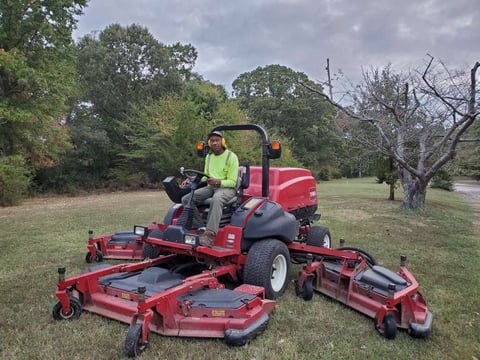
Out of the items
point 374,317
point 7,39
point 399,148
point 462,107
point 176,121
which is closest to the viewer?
point 374,317

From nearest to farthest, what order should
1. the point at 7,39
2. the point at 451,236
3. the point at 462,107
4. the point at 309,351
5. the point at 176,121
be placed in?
the point at 309,351, the point at 451,236, the point at 462,107, the point at 7,39, the point at 176,121

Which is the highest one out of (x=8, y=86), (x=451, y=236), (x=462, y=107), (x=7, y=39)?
(x=7, y=39)

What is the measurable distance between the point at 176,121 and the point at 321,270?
60.9ft

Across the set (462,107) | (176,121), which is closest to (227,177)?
(462,107)

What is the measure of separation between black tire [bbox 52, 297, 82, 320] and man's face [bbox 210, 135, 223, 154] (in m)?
2.12

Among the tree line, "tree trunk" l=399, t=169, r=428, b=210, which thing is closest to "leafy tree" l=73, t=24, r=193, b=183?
the tree line

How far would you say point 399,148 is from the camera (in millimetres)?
12031

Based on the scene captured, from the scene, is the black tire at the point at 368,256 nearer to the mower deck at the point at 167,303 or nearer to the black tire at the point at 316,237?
the black tire at the point at 316,237

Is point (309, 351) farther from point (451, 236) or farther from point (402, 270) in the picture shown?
point (451, 236)

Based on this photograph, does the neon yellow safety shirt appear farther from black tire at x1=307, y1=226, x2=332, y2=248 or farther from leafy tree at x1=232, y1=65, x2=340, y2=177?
leafy tree at x1=232, y1=65, x2=340, y2=177

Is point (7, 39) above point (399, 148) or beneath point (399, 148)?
above

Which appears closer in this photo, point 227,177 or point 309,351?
point 309,351

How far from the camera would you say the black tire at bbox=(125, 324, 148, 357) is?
2715 mm

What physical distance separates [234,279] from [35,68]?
14044mm
